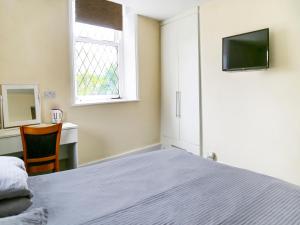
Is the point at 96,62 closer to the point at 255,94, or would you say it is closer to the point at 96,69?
the point at 96,69

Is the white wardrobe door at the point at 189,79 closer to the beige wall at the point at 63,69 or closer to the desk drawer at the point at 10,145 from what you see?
the beige wall at the point at 63,69

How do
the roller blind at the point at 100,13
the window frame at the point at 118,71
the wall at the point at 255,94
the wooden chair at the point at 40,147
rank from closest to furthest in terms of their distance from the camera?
1. the wooden chair at the point at 40,147
2. the wall at the point at 255,94
3. the roller blind at the point at 100,13
4. the window frame at the point at 118,71

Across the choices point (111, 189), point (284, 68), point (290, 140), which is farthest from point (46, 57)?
point (290, 140)

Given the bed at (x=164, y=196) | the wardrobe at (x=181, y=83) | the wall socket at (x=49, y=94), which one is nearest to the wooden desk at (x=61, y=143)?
the wall socket at (x=49, y=94)

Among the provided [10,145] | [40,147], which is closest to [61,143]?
[40,147]

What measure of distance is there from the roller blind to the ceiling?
0.84ft

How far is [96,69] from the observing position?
341 centimetres

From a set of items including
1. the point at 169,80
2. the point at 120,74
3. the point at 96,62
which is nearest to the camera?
the point at 96,62

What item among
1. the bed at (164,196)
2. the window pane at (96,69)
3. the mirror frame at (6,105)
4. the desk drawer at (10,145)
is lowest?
the bed at (164,196)

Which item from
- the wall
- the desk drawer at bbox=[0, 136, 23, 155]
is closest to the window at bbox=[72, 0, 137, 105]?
the desk drawer at bbox=[0, 136, 23, 155]

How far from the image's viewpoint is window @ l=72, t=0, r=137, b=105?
319 centimetres

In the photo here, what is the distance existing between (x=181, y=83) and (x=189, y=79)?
180 millimetres

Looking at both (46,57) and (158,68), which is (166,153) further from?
(158,68)

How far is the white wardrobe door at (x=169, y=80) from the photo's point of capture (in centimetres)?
374
